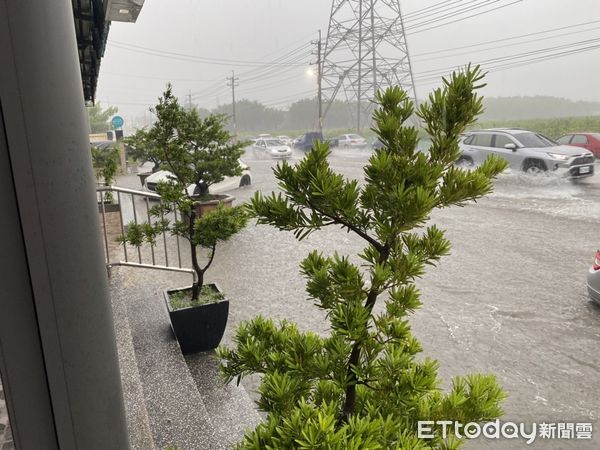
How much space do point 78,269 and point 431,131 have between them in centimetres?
59

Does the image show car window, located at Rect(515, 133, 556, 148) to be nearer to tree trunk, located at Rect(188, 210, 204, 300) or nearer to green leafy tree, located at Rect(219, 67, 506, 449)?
tree trunk, located at Rect(188, 210, 204, 300)

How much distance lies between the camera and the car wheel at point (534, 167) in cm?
717

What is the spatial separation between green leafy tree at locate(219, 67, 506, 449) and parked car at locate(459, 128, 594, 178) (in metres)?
6.82

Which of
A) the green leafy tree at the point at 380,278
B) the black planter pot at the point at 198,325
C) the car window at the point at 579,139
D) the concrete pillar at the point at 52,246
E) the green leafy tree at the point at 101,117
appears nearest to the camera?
the concrete pillar at the point at 52,246

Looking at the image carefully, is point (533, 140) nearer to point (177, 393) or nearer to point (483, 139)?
point (483, 139)

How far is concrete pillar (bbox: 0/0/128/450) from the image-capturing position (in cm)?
58

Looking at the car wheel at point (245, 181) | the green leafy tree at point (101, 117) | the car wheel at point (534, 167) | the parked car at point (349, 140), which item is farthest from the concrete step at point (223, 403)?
the green leafy tree at point (101, 117)

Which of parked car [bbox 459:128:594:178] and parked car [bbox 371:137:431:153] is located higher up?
parked car [bbox 371:137:431:153]

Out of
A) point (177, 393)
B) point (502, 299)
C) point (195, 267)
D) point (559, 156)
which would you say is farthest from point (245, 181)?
point (177, 393)

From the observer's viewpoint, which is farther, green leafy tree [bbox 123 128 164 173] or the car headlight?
the car headlight

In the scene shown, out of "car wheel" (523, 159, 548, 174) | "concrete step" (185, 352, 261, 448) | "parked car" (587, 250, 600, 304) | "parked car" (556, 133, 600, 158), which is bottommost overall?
"concrete step" (185, 352, 261, 448)

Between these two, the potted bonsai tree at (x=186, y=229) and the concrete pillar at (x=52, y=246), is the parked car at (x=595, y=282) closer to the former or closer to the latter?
the potted bonsai tree at (x=186, y=229)

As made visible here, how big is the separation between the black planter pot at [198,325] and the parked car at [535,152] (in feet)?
19.6

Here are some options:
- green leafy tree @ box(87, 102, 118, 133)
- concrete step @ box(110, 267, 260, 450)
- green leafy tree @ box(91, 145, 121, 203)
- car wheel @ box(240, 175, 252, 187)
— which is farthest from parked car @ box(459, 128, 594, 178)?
green leafy tree @ box(87, 102, 118, 133)
